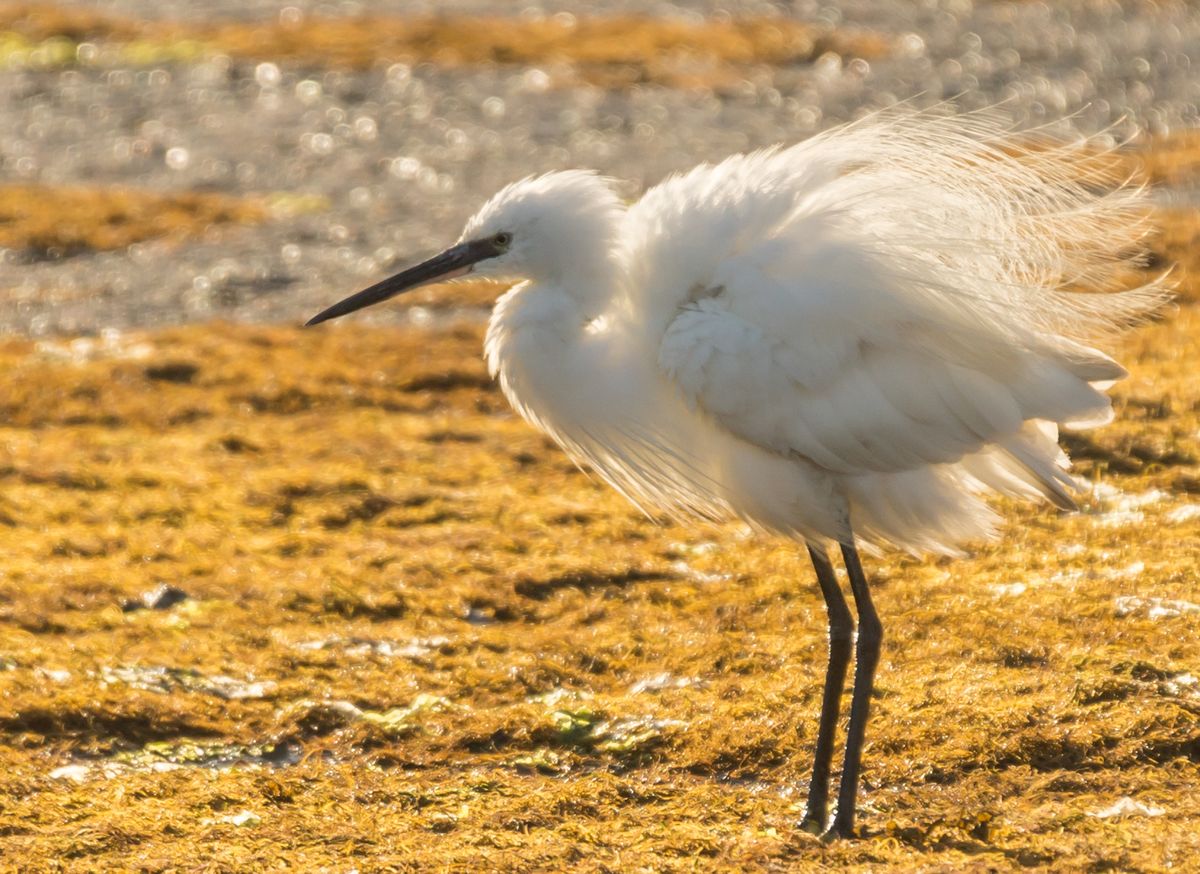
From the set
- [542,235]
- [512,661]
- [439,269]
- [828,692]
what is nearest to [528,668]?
[512,661]

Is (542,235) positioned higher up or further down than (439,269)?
higher up

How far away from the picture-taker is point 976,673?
4.39m

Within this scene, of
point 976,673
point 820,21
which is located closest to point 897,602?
point 976,673

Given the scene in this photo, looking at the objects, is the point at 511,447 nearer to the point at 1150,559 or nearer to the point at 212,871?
the point at 1150,559

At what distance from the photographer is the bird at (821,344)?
3.85 meters

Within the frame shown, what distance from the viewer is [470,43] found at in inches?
576

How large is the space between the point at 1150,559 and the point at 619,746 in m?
1.82

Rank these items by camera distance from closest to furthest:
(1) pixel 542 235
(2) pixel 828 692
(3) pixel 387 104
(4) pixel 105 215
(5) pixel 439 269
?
(2) pixel 828 692
(1) pixel 542 235
(5) pixel 439 269
(4) pixel 105 215
(3) pixel 387 104

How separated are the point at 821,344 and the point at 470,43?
37.5ft

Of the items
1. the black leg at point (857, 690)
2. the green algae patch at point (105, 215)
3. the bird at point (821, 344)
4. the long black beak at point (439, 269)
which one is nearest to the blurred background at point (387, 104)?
the green algae patch at point (105, 215)

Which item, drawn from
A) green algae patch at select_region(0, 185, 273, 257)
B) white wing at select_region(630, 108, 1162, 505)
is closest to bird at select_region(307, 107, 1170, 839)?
white wing at select_region(630, 108, 1162, 505)

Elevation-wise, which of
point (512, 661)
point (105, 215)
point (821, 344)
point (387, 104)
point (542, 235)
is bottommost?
point (512, 661)

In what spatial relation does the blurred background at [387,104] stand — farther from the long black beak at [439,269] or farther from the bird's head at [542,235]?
the bird's head at [542,235]

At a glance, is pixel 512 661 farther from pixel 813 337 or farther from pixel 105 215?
pixel 105 215
